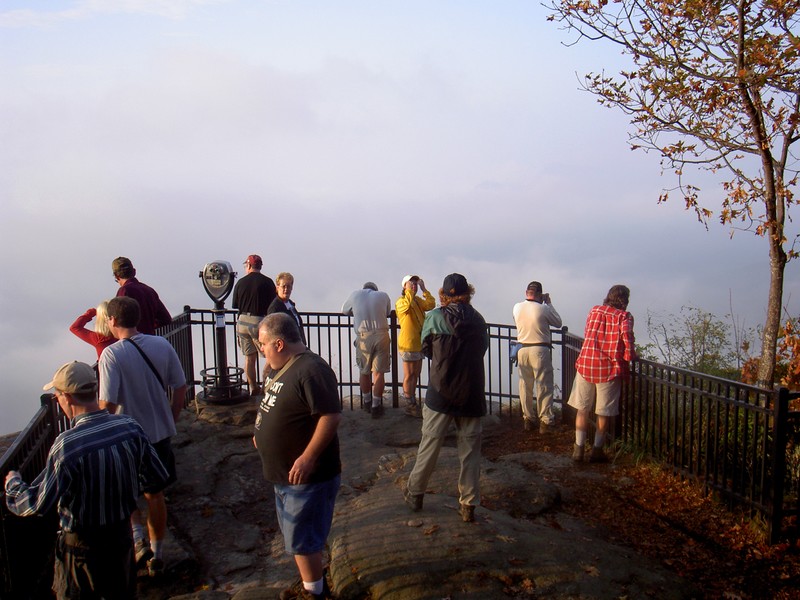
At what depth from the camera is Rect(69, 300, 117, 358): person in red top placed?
5121 millimetres

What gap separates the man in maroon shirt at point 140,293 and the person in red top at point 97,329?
89 cm

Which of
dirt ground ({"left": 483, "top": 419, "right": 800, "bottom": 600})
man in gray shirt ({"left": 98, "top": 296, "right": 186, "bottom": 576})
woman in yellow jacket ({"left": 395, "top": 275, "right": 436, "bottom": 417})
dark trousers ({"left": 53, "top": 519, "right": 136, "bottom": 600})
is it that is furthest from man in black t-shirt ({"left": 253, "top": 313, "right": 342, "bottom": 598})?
woman in yellow jacket ({"left": 395, "top": 275, "right": 436, "bottom": 417})

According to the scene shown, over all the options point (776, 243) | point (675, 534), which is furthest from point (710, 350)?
point (675, 534)

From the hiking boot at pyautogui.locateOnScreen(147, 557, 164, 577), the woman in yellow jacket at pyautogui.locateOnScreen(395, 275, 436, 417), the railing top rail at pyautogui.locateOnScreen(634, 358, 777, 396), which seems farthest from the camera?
the woman in yellow jacket at pyautogui.locateOnScreen(395, 275, 436, 417)

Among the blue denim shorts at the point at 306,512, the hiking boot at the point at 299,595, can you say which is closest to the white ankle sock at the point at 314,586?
the hiking boot at the point at 299,595

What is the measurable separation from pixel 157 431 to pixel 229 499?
209cm

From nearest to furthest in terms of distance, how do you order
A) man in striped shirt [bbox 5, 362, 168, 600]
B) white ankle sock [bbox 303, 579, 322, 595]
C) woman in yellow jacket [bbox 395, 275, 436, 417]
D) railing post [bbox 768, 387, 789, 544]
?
man in striped shirt [bbox 5, 362, 168, 600] → white ankle sock [bbox 303, 579, 322, 595] → railing post [bbox 768, 387, 789, 544] → woman in yellow jacket [bbox 395, 275, 436, 417]

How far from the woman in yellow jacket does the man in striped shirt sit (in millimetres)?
5334

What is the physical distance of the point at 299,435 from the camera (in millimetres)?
3947

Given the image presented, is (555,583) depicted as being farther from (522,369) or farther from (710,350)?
(710,350)

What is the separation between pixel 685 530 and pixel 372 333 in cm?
437

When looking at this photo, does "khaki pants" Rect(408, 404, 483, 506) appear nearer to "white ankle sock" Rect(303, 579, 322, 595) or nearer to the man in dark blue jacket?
the man in dark blue jacket

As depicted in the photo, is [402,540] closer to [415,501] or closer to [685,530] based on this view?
[415,501]

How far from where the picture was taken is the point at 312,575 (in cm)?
418
